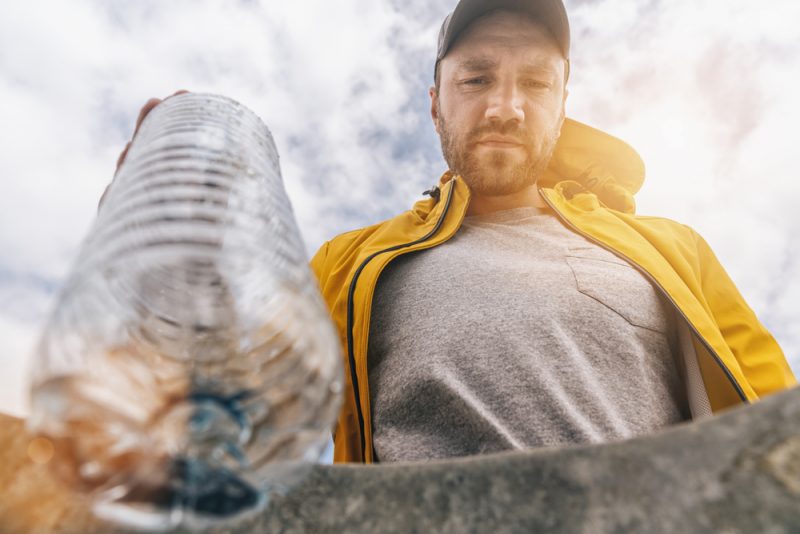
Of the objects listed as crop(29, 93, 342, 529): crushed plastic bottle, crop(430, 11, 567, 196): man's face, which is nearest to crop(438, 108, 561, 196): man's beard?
crop(430, 11, 567, 196): man's face

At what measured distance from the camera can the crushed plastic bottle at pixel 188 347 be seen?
66 centimetres

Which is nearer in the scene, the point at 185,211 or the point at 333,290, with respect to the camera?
the point at 185,211

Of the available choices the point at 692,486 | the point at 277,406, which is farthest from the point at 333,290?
the point at 692,486

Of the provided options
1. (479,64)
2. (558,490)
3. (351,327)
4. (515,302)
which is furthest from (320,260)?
(558,490)

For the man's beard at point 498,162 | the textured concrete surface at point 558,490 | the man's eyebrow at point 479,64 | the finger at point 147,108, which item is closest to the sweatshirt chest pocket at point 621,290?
A: the man's beard at point 498,162

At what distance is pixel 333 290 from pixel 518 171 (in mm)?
1080

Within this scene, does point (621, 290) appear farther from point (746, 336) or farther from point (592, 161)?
point (592, 161)

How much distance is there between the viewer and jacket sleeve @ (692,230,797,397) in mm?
→ 1890

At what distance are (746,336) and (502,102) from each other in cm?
143

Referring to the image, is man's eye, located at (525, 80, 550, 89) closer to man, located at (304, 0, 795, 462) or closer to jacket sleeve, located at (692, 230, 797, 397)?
man, located at (304, 0, 795, 462)

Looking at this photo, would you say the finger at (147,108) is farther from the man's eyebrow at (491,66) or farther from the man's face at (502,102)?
the man's eyebrow at (491,66)

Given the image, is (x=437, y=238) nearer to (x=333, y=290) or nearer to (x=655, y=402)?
(x=333, y=290)

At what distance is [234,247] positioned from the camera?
2.66ft

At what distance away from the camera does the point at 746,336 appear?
6.63 feet
